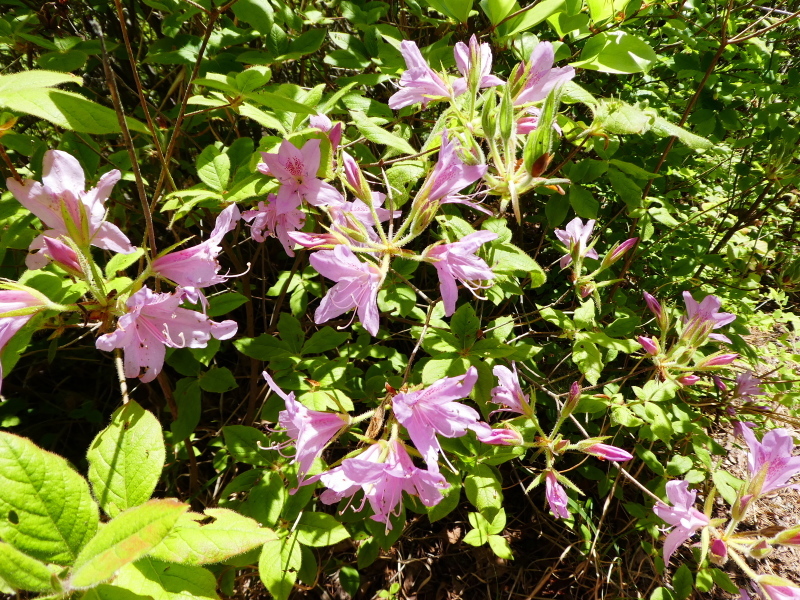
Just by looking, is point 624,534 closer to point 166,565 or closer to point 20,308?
point 166,565

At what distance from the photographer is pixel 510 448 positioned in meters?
1.52

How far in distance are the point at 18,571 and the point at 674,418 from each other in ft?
6.89

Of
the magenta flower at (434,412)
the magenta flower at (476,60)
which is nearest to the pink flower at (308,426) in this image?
the magenta flower at (434,412)

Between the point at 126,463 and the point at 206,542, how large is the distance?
0.73 ft

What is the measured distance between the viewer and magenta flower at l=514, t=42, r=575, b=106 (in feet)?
3.70

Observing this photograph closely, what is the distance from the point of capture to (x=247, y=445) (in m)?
1.45

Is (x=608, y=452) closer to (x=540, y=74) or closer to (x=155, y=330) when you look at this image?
(x=540, y=74)

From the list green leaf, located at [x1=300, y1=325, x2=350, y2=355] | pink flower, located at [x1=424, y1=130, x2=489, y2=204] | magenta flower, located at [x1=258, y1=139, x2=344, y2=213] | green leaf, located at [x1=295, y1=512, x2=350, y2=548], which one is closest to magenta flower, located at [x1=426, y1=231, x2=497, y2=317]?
pink flower, located at [x1=424, y1=130, x2=489, y2=204]

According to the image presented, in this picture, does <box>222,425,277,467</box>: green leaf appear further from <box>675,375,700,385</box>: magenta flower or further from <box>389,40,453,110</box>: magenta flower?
<box>675,375,700,385</box>: magenta flower

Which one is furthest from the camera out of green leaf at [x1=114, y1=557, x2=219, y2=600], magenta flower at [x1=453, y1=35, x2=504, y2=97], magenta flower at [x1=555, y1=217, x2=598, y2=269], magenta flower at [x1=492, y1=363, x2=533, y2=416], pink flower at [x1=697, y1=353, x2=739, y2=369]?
magenta flower at [x1=555, y1=217, x2=598, y2=269]

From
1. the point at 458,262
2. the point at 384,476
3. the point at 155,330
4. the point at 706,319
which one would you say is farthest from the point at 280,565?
the point at 706,319

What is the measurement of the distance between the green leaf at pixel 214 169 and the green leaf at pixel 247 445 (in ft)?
2.29

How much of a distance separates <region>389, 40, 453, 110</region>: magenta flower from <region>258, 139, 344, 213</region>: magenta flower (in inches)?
12.8

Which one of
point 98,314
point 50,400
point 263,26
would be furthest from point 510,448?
point 50,400
